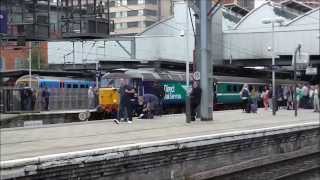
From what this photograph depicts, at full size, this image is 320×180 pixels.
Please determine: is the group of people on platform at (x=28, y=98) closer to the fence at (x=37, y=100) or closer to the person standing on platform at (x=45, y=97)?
the fence at (x=37, y=100)

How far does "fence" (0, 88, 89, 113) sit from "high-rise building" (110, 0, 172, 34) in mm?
16642

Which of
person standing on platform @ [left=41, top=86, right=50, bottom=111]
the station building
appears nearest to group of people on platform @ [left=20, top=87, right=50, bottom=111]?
person standing on platform @ [left=41, top=86, right=50, bottom=111]

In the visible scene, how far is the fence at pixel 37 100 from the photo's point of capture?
102 feet

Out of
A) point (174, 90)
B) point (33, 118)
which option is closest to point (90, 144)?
point (33, 118)

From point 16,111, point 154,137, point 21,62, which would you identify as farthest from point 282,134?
point 21,62

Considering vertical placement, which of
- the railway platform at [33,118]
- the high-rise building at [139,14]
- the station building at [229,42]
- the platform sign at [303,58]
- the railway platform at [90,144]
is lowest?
the railway platform at [33,118]

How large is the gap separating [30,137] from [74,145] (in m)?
2.98

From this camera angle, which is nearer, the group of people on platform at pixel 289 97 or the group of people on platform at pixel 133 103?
the group of people on platform at pixel 133 103

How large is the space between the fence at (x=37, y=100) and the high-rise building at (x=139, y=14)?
16.6 m

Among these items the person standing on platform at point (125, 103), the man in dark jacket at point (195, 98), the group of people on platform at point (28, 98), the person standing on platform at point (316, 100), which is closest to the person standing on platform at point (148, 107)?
the man in dark jacket at point (195, 98)

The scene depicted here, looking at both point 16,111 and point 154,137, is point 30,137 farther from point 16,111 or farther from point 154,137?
point 16,111

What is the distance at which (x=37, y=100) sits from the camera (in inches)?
1485

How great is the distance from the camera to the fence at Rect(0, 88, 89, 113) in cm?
3108

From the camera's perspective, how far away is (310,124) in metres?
22.1
